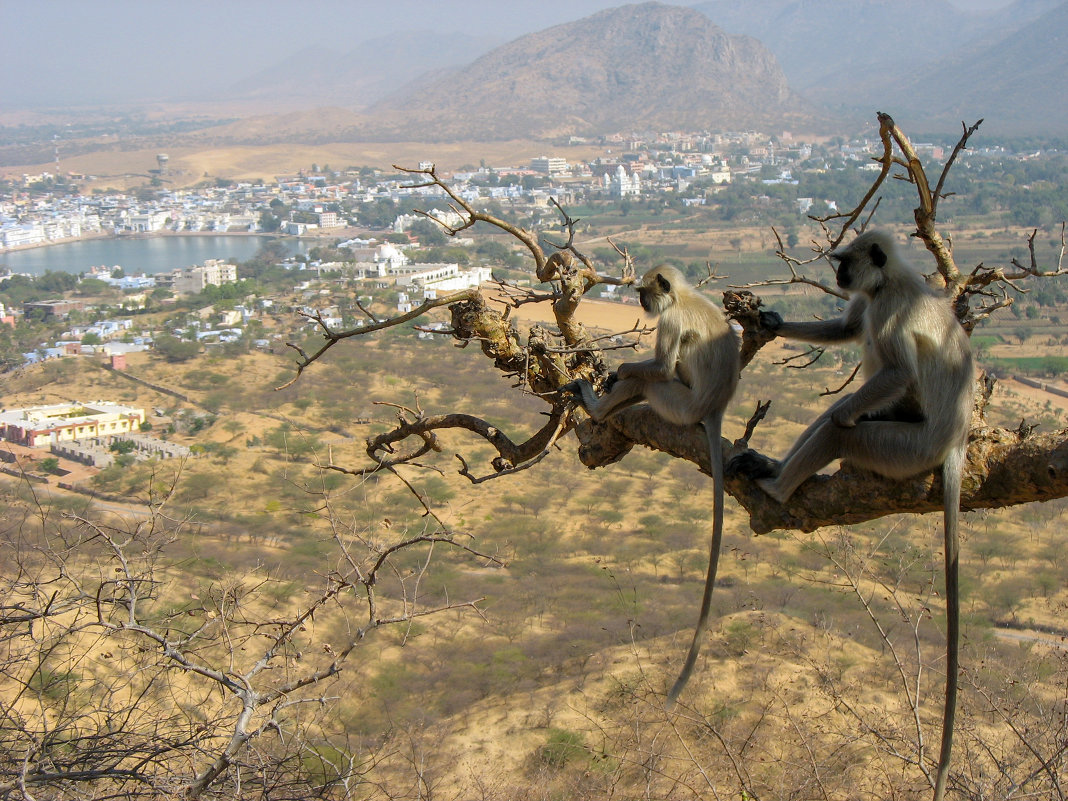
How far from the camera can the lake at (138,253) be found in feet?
227

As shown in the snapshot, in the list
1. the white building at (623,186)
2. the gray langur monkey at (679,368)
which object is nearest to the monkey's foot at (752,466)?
the gray langur monkey at (679,368)

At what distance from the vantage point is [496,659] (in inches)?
487

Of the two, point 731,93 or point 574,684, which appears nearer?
point 574,684

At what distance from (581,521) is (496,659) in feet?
25.0

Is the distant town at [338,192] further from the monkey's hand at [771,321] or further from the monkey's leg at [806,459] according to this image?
the monkey's leg at [806,459]

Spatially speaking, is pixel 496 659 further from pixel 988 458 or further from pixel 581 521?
pixel 988 458

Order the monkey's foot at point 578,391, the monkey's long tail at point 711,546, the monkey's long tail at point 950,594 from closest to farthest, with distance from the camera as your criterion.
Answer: the monkey's long tail at point 950,594, the monkey's long tail at point 711,546, the monkey's foot at point 578,391

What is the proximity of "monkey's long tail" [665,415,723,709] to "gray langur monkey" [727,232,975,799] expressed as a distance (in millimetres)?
98

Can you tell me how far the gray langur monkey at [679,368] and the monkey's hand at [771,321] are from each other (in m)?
0.33

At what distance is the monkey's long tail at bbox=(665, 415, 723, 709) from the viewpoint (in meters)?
3.20

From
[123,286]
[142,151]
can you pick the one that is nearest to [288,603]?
[123,286]

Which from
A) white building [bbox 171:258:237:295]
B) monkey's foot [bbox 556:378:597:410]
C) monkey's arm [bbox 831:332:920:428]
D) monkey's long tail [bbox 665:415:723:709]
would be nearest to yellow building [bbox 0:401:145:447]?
white building [bbox 171:258:237:295]

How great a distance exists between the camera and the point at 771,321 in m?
3.69

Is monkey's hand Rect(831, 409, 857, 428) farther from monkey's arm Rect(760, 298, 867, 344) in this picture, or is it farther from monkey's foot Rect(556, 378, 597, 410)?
monkey's foot Rect(556, 378, 597, 410)
